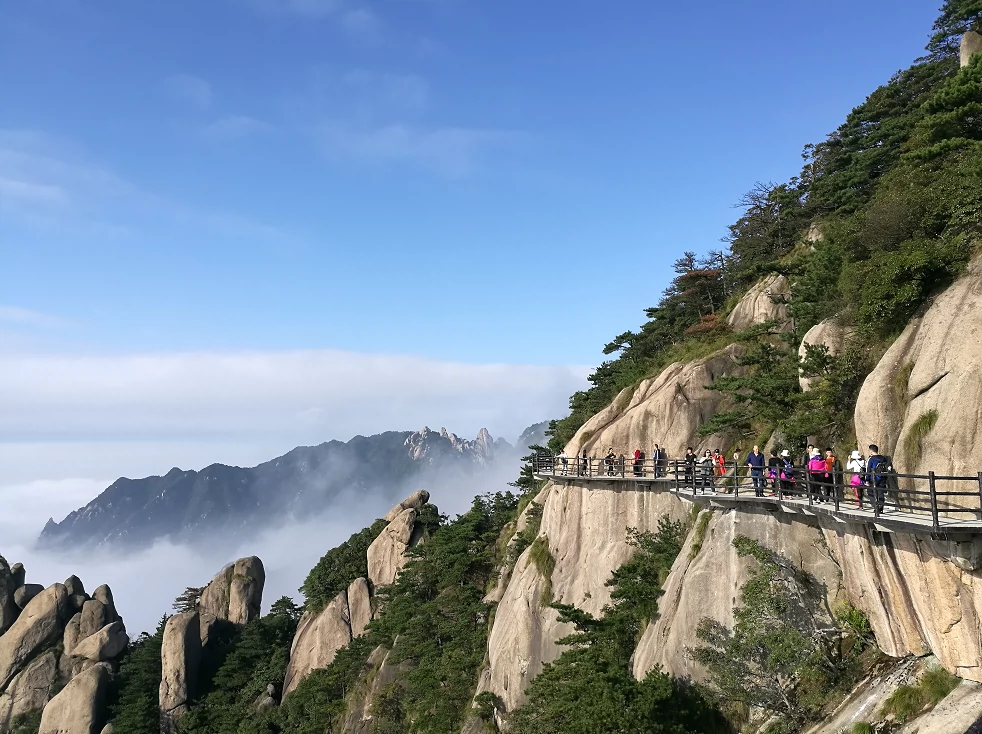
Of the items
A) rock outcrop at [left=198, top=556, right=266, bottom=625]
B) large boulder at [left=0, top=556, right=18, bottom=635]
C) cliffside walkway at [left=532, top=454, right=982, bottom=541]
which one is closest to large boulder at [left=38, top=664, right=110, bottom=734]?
rock outcrop at [left=198, top=556, right=266, bottom=625]

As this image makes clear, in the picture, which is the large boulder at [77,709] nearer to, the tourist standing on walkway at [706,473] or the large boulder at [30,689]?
the large boulder at [30,689]

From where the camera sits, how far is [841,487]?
18.2m

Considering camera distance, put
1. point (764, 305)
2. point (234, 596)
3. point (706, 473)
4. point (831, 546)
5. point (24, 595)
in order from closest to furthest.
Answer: point (831, 546) < point (706, 473) < point (764, 305) < point (24, 595) < point (234, 596)

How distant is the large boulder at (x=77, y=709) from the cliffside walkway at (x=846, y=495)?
60330 millimetres

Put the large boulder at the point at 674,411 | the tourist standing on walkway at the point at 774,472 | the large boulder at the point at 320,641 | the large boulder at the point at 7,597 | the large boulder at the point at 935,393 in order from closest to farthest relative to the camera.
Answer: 1. the large boulder at the point at 935,393
2. the tourist standing on walkway at the point at 774,472
3. the large boulder at the point at 674,411
4. the large boulder at the point at 320,641
5. the large boulder at the point at 7,597

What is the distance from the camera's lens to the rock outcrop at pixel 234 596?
266 feet

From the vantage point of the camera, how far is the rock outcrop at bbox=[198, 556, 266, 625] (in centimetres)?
8094

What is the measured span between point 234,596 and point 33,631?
66.4ft

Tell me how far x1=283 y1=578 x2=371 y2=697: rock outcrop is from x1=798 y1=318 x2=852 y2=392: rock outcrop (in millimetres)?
50476

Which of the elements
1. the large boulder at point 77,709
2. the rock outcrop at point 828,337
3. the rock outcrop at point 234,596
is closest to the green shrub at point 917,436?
the rock outcrop at point 828,337

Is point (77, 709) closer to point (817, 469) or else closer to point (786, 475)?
point (786, 475)

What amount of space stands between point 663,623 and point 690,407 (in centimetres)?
1408

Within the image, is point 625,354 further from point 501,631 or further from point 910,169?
point 910,169

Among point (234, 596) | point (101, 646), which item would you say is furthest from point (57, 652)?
point (234, 596)
